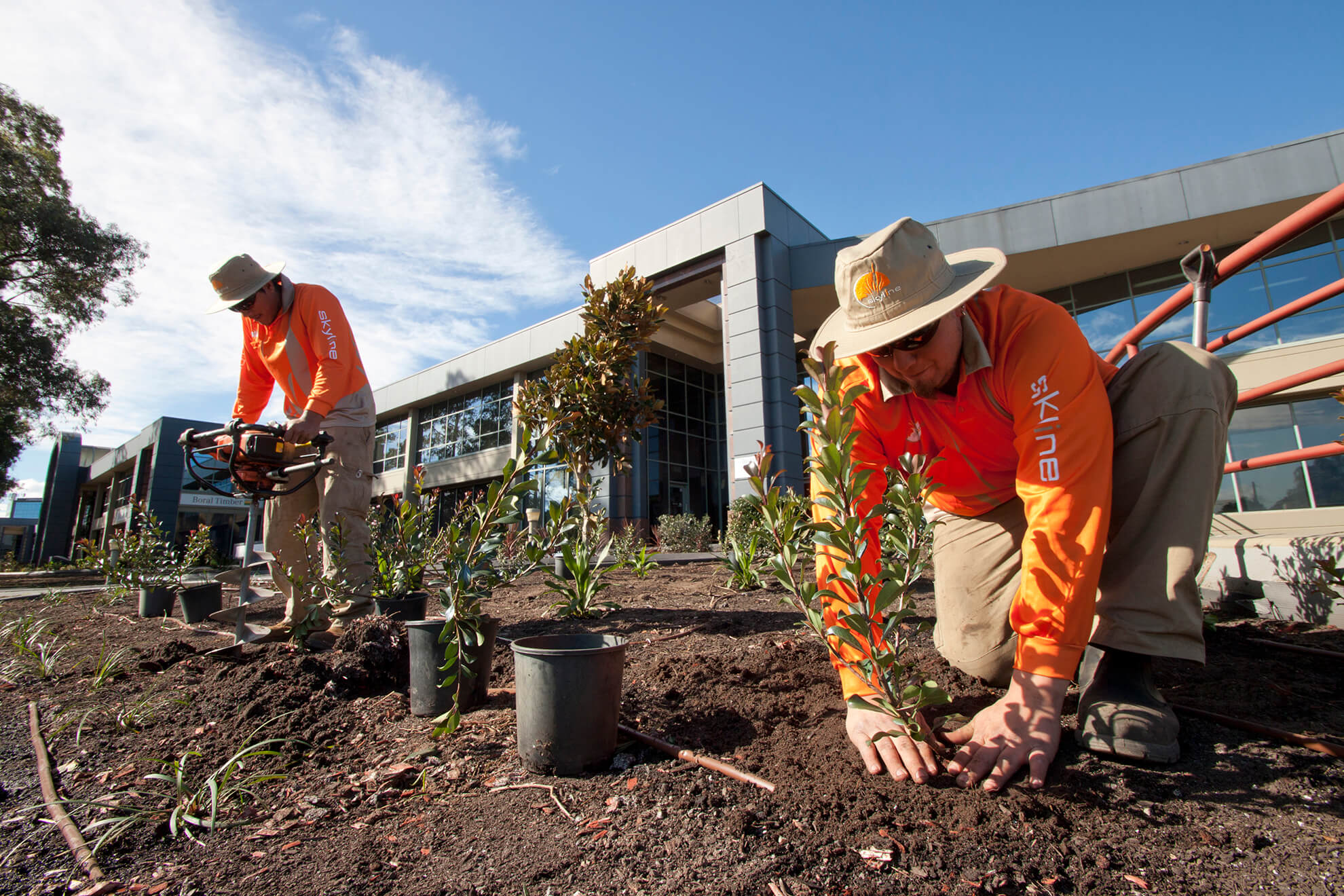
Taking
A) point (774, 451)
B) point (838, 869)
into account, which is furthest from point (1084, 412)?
point (774, 451)

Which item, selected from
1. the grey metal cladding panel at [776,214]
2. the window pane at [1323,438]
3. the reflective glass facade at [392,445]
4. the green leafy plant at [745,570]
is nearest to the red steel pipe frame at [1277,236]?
the green leafy plant at [745,570]

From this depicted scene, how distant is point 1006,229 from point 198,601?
14.4 m

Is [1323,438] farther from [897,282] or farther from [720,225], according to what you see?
[897,282]

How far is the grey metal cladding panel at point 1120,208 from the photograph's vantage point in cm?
1136

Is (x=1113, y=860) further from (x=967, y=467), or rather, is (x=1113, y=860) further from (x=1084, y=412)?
(x=967, y=467)

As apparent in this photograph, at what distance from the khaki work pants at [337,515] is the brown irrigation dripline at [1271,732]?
3653 millimetres

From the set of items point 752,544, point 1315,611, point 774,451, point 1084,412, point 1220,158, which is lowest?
point 1315,611

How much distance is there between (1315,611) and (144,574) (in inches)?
313

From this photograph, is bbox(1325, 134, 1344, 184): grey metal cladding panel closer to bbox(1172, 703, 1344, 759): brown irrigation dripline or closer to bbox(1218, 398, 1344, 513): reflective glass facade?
bbox(1218, 398, 1344, 513): reflective glass facade

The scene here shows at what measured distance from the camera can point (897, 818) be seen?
128 cm

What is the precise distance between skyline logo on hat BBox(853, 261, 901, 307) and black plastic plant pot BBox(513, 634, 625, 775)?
1.24 metres

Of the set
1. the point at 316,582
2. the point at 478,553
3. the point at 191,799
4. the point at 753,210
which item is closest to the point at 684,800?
the point at 478,553

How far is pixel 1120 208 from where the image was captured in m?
11.7

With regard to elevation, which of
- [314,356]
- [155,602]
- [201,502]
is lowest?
[155,602]
